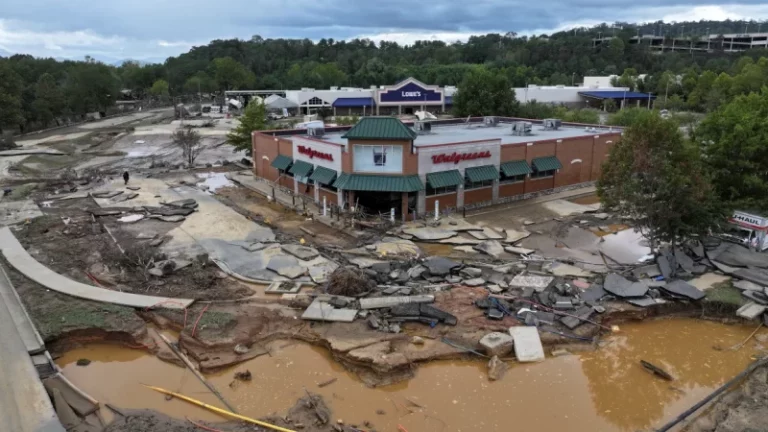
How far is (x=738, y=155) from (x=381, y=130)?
1820cm

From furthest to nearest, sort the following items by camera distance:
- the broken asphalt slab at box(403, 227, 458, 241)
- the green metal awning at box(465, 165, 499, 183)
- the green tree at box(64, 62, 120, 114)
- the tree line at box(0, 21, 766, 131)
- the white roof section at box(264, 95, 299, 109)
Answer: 1. the white roof section at box(264, 95, 299, 109)
2. the green tree at box(64, 62, 120, 114)
3. the tree line at box(0, 21, 766, 131)
4. the green metal awning at box(465, 165, 499, 183)
5. the broken asphalt slab at box(403, 227, 458, 241)

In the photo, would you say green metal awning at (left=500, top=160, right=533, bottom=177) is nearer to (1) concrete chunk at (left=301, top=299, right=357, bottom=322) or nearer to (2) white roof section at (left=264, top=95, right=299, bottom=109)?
(1) concrete chunk at (left=301, top=299, right=357, bottom=322)

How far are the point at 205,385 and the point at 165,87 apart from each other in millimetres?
131205

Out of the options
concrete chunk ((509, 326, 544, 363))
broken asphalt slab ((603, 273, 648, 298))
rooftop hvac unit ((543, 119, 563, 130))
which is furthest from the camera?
rooftop hvac unit ((543, 119, 563, 130))

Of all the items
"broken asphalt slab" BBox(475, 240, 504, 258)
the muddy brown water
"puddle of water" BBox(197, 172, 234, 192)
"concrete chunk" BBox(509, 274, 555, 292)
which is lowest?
the muddy brown water

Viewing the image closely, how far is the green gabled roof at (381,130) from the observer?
30675 mm

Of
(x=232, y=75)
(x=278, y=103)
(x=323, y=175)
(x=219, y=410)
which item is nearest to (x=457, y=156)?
(x=323, y=175)

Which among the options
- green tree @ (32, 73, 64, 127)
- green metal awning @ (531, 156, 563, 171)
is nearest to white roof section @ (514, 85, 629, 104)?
green metal awning @ (531, 156, 563, 171)

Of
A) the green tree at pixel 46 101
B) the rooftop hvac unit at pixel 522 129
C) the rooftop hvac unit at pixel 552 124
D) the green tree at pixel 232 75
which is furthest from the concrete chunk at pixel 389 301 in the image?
the green tree at pixel 232 75

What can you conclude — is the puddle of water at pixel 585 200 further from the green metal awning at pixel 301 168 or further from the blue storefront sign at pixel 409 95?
the blue storefront sign at pixel 409 95

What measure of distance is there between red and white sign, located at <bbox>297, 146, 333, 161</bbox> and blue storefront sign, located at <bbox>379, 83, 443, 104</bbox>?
56859 mm

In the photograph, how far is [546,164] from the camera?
37.6 m

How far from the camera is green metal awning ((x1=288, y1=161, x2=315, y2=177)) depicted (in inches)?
1402

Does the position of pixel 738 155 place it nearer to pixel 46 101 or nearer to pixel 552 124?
pixel 552 124
